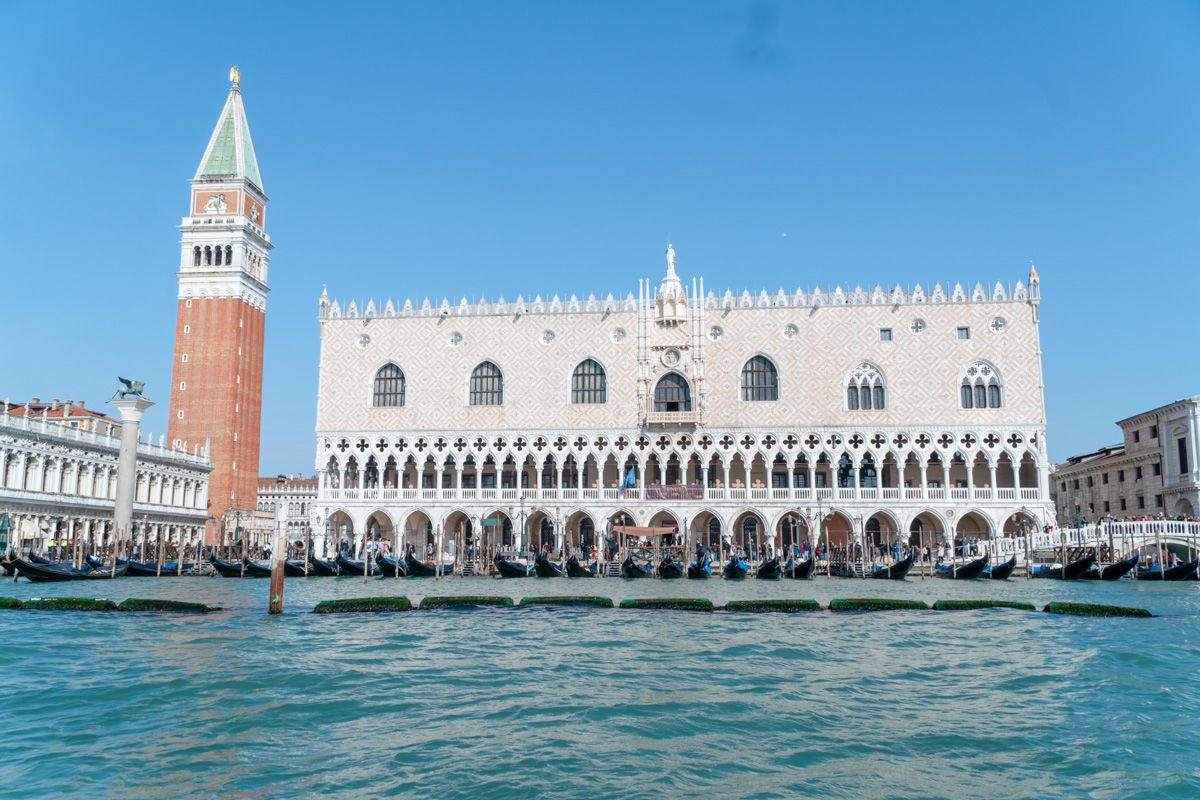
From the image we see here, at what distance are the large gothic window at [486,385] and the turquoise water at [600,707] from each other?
18.3 metres

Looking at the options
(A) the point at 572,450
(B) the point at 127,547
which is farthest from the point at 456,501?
(B) the point at 127,547

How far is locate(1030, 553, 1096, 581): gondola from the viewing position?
24.8 meters

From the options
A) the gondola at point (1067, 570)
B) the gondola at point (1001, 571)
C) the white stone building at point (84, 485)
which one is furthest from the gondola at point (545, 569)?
the white stone building at point (84, 485)

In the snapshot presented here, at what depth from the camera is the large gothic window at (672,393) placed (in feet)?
105

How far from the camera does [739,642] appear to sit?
40.9ft

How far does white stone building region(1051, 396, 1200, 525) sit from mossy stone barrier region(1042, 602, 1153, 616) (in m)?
16.0

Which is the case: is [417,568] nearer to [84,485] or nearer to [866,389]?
[866,389]

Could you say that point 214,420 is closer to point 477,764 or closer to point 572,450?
point 572,450

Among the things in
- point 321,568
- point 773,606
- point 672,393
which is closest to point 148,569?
point 321,568

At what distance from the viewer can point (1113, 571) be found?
24.6 meters

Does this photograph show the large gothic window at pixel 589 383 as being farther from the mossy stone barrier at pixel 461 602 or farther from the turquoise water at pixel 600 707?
the turquoise water at pixel 600 707

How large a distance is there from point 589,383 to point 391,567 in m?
9.40

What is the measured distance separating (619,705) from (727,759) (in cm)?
187

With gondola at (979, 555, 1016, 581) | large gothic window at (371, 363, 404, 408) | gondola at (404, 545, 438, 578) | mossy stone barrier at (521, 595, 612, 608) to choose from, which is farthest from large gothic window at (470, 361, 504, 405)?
mossy stone barrier at (521, 595, 612, 608)
